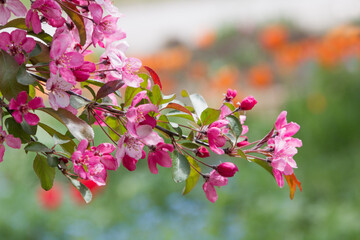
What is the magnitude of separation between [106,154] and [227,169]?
163 millimetres

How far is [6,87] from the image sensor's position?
67 cm

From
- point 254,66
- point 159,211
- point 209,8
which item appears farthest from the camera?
point 209,8

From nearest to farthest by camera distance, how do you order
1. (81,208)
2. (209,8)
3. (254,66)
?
1. (81,208)
2. (254,66)
3. (209,8)

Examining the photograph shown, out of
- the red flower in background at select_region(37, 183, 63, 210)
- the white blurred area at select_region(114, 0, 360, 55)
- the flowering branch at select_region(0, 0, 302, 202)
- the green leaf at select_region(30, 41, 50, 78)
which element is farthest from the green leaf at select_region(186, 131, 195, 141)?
the white blurred area at select_region(114, 0, 360, 55)

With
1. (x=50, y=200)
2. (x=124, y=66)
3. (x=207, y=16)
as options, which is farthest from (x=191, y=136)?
(x=207, y=16)

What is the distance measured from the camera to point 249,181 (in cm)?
339

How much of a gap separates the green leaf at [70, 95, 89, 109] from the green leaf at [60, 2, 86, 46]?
0.25 ft

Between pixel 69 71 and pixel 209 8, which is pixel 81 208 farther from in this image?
pixel 209 8

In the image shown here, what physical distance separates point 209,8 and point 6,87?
8537 millimetres

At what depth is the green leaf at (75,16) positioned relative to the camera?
27.7 inches

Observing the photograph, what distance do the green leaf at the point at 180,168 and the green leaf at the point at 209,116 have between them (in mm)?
56

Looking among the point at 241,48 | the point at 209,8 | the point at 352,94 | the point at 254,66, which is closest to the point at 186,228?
the point at 352,94

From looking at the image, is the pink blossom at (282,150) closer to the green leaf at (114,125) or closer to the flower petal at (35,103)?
the green leaf at (114,125)

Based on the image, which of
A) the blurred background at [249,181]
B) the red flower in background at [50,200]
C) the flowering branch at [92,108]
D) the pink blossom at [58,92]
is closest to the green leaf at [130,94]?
the flowering branch at [92,108]
